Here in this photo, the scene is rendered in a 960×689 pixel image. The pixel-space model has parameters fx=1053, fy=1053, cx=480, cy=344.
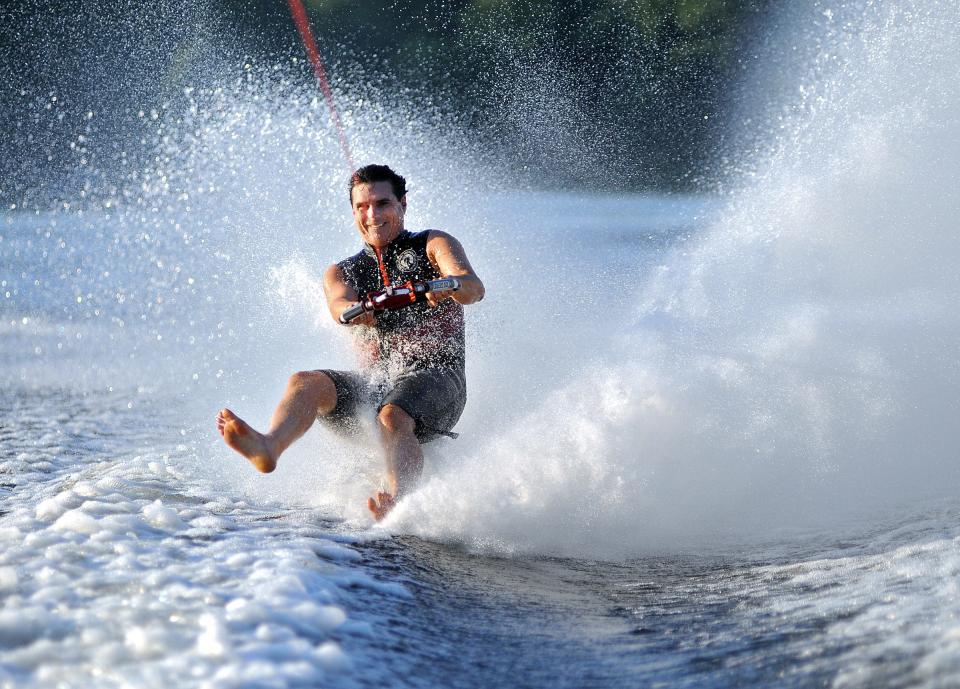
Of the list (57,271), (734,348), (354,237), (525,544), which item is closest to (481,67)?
(57,271)

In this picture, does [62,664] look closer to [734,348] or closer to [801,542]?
[801,542]

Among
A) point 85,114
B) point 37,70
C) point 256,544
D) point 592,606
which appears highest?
point 37,70

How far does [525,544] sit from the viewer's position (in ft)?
10.9

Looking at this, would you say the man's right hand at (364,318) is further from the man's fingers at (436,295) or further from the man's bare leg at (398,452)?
the man's bare leg at (398,452)

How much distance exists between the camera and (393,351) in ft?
12.9

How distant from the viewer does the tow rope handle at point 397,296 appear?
11.2 feet

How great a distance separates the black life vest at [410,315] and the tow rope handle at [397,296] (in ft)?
1.34

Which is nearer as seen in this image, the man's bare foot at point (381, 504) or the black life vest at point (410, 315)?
the man's bare foot at point (381, 504)

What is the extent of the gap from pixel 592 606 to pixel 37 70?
21233mm

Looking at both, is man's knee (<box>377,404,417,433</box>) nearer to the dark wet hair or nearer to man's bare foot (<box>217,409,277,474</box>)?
man's bare foot (<box>217,409,277,474</box>)

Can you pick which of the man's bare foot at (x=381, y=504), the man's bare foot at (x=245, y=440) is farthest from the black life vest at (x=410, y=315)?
the man's bare foot at (x=245, y=440)

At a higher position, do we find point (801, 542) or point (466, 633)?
point (801, 542)

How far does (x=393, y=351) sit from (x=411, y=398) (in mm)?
339

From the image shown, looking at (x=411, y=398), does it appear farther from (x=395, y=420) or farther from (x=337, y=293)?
(x=337, y=293)
